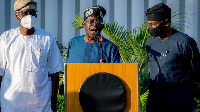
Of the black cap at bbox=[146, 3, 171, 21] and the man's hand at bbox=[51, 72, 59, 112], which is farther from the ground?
the black cap at bbox=[146, 3, 171, 21]

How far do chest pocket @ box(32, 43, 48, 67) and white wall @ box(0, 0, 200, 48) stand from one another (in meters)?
3.49

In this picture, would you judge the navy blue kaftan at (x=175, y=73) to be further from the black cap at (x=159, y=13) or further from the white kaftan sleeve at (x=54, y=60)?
the white kaftan sleeve at (x=54, y=60)

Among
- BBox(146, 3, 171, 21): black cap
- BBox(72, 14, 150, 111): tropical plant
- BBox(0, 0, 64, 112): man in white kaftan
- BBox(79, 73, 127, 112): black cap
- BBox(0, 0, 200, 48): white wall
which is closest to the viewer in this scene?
BBox(79, 73, 127, 112): black cap

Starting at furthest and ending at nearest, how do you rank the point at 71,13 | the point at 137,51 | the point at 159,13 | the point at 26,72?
the point at 71,13 < the point at 137,51 < the point at 159,13 < the point at 26,72

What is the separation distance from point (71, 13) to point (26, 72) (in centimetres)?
372

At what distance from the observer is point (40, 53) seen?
2.40 m

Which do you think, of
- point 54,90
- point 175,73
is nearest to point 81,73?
point 54,90

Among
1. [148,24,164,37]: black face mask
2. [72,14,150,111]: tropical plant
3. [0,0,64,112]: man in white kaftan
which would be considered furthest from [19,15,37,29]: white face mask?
[72,14,150,111]: tropical plant

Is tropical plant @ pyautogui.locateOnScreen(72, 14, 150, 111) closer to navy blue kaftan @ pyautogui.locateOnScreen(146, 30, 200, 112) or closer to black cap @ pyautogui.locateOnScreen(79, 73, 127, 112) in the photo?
navy blue kaftan @ pyautogui.locateOnScreen(146, 30, 200, 112)

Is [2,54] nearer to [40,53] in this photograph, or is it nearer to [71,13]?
[40,53]

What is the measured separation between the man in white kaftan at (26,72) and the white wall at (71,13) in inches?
137

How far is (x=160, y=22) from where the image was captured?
2562mm

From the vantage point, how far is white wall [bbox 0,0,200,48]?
593 cm

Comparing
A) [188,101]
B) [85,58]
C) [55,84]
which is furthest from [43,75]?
[188,101]
